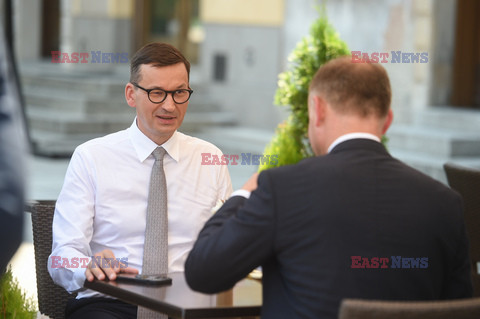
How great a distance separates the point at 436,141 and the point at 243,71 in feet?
12.8

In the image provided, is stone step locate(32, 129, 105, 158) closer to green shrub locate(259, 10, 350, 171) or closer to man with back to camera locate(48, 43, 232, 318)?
green shrub locate(259, 10, 350, 171)

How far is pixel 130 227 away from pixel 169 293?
0.59 m

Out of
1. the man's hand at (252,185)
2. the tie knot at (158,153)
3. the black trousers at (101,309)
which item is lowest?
the black trousers at (101,309)

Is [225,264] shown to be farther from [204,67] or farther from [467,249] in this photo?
[204,67]

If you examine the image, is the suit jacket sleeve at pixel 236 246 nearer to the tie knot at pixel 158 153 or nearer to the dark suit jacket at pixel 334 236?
the dark suit jacket at pixel 334 236

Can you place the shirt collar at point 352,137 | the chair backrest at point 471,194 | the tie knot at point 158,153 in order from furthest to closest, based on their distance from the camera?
the chair backrest at point 471,194 < the tie knot at point 158,153 < the shirt collar at point 352,137

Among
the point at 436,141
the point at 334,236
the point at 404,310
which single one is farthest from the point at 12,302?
the point at 436,141

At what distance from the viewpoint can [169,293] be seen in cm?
244

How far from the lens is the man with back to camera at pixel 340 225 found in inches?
81.3

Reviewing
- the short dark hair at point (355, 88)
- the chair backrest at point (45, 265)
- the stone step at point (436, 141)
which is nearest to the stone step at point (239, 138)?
the stone step at point (436, 141)

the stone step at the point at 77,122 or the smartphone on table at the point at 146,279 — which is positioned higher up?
the smartphone on table at the point at 146,279

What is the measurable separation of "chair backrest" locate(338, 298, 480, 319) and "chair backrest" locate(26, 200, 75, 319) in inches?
67.1

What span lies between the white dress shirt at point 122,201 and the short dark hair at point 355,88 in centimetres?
106

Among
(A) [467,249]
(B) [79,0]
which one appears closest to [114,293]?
(A) [467,249]
